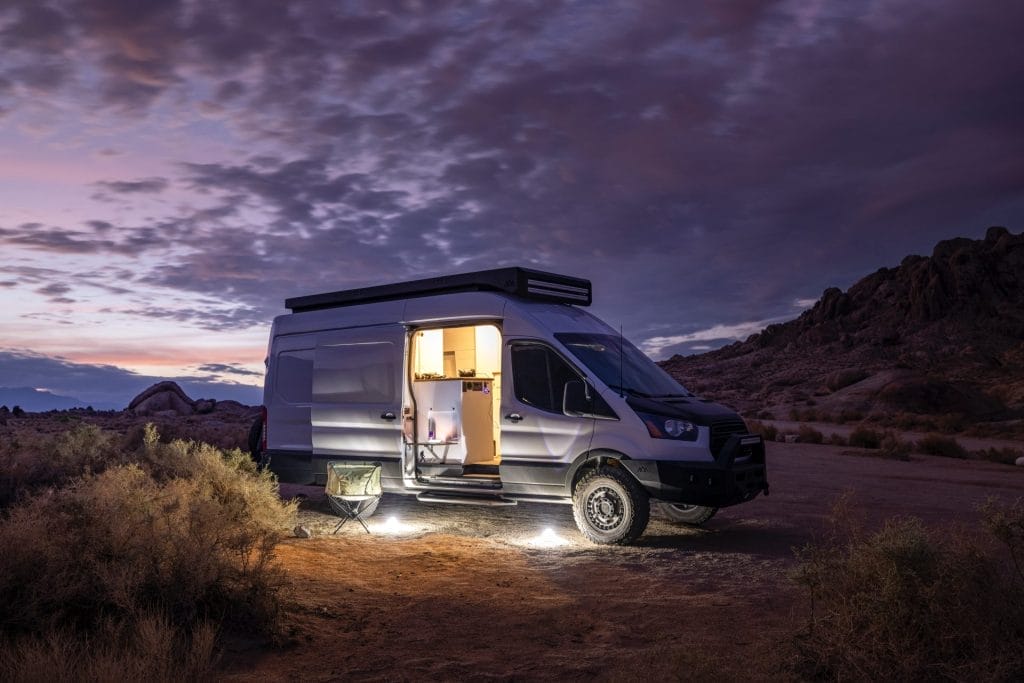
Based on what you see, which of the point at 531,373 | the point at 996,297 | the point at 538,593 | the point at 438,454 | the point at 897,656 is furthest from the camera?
the point at 996,297

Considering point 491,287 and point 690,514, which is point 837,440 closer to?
point 690,514

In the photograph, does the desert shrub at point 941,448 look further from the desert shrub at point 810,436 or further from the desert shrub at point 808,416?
the desert shrub at point 808,416

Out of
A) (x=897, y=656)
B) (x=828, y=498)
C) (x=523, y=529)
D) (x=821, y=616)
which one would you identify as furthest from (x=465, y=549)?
(x=828, y=498)

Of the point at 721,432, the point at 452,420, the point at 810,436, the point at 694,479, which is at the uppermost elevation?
the point at 452,420

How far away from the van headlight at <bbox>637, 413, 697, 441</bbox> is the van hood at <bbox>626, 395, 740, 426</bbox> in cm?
6

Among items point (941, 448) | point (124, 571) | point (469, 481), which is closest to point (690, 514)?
point (469, 481)

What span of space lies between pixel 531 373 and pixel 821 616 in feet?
17.3

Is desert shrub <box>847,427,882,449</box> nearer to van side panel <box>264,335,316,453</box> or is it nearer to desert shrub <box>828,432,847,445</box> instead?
desert shrub <box>828,432,847,445</box>

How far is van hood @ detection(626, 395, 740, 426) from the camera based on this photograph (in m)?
9.17

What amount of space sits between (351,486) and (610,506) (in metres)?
3.45

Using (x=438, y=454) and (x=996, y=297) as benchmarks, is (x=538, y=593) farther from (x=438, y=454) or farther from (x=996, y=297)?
(x=996, y=297)

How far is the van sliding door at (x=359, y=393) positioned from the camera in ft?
37.3

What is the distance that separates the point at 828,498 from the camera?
43.6ft

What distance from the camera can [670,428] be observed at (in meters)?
9.16
